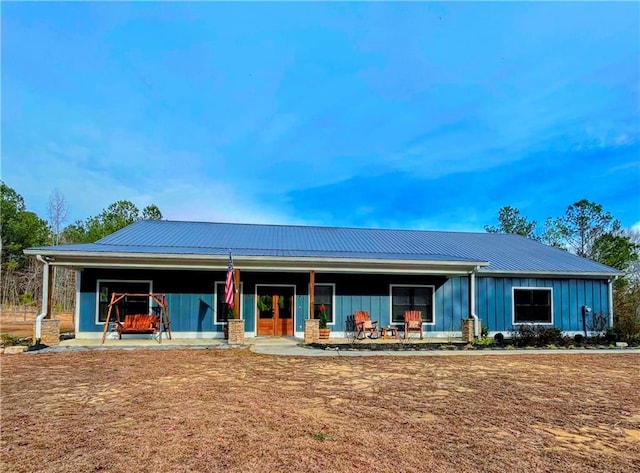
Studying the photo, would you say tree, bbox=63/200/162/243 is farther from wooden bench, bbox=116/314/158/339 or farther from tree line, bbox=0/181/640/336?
wooden bench, bbox=116/314/158/339

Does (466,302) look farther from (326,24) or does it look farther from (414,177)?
(414,177)

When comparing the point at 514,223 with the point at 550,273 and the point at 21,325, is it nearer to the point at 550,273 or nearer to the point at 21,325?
the point at 550,273

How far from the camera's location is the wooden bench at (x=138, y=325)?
1235 cm

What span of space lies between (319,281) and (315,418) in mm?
9359

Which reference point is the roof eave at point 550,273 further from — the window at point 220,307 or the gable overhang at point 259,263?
the window at point 220,307

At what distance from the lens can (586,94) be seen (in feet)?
42.2

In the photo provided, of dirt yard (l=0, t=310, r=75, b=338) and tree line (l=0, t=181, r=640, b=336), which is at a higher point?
tree line (l=0, t=181, r=640, b=336)

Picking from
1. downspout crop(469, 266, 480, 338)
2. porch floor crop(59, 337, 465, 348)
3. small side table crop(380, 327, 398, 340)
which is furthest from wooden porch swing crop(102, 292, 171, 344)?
downspout crop(469, 266, 480, 338)

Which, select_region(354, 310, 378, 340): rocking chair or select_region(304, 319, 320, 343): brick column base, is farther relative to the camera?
select_region(354, 310, 378, 340): rocking chair

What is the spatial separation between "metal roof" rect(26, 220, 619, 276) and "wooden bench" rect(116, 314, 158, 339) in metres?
1.96

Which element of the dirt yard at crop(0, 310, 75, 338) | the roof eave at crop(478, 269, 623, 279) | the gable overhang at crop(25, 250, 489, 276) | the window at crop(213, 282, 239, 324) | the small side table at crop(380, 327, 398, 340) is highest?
the gable overhang at crop(25, 250, 489, 276)

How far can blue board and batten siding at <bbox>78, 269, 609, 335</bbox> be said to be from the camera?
1353 cm

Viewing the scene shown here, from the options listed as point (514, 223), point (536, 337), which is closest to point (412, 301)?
point (536, 337)

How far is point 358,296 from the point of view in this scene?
1445cm
